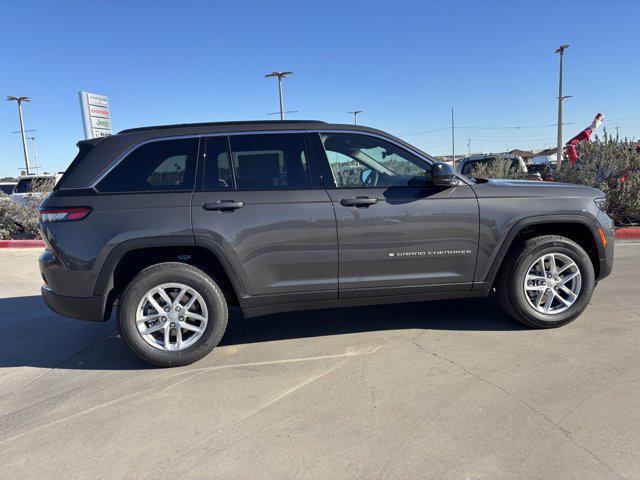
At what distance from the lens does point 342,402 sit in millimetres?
3049

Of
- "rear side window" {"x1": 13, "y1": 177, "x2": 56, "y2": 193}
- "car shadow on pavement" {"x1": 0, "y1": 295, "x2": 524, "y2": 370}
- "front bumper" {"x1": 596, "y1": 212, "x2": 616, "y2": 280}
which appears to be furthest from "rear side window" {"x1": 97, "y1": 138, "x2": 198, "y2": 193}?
"rear side window" {"x1": 13, "y1": 177, "x2": 56, "y2": 193}

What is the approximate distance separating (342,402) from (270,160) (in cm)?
198

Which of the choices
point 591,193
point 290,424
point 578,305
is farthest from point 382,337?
point 591,193

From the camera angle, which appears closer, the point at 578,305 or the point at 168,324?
the point at 168,324

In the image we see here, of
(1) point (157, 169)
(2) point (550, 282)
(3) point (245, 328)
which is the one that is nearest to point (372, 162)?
(1) point (157, 169)

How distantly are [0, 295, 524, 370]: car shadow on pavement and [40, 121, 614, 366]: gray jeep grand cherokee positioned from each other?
48 centimetres

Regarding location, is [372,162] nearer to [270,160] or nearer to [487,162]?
[270,160]

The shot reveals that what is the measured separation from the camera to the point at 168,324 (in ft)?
12.0

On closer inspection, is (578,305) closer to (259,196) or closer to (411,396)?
(411,396)

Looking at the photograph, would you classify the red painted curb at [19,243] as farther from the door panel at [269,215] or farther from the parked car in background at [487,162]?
the parked car in background at [487,162]

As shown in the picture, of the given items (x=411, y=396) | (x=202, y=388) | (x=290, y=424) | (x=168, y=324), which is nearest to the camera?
(x=290, y=424)

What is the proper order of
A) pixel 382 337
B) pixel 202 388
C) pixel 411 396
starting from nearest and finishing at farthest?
pixel 411 396 → pixel 202 388 → pixel 382 337

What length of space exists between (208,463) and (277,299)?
1.49 m

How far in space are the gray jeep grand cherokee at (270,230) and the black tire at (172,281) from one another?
0.01 m
